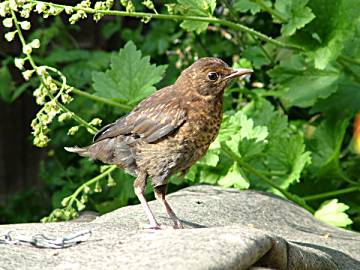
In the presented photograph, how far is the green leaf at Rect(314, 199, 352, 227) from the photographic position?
500 cm

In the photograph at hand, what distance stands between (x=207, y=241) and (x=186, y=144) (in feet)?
2.59

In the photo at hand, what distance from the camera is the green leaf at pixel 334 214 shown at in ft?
16.4

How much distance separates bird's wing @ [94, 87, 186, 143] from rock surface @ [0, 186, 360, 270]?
1.32 feet

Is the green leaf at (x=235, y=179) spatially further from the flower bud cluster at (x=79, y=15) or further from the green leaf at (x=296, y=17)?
the flower bud cluster at (x=79, y=15)

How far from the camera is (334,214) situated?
198 inches

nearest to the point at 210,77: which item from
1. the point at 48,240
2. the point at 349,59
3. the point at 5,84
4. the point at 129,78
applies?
the point at 129,78

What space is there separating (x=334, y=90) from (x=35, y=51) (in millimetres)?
2779

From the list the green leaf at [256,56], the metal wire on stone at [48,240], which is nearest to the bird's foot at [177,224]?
the metal wire on stone at [48,240]

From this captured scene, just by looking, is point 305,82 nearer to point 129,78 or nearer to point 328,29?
point 328,29

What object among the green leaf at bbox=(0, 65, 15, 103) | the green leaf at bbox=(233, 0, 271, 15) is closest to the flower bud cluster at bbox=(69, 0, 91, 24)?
the green leaf at bbox=(233, 0, 271, 15)

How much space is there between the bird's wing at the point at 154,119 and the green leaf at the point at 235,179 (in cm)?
82

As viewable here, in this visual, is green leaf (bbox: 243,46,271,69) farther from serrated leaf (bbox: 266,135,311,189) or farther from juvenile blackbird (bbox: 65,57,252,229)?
juvenile blackbird (bbox: 65,57,252,229)

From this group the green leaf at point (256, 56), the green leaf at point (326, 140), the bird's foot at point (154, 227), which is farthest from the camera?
the green leaf at point (256, 56)

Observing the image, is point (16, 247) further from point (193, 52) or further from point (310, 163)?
point (193, 52)
